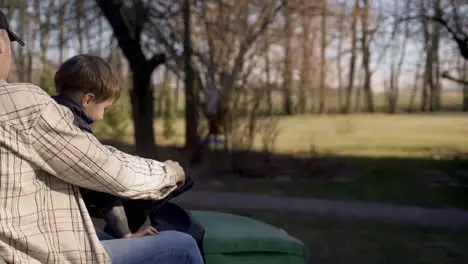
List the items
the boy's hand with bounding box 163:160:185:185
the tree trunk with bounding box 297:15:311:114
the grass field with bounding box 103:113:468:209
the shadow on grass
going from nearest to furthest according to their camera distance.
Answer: the boy's hand with bounding box 163:160:185:185
the shadow on grass
the grass field with bounding box 103:113:468:209
the tree trunk with bounding box 297:15:311:114

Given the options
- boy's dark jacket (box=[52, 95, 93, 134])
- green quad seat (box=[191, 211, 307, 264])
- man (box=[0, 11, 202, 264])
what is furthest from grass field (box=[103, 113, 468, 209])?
man (box=[0, 11, 202, 264])

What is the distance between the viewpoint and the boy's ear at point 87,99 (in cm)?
245

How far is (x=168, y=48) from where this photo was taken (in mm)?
12891

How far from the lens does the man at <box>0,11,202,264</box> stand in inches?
82.0

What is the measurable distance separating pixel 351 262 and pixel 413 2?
6187 mm

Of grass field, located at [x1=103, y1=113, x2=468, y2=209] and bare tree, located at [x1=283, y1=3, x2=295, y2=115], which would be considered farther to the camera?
bare tree, located at [x1=283, y1=3, x2=295, y2=115]

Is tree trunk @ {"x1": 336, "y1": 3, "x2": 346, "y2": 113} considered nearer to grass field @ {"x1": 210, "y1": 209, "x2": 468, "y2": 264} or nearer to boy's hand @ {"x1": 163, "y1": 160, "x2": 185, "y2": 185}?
grass field @ {"x1": 210, "y1": 209, "x2": 468, "y2": 264}

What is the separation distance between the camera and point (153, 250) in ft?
8.12

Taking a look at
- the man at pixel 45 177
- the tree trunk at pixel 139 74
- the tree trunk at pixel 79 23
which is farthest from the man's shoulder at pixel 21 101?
the tree trunk at pixel 79 23

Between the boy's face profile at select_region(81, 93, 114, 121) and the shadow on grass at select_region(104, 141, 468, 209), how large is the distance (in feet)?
26.3

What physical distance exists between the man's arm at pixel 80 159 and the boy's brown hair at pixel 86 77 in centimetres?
26

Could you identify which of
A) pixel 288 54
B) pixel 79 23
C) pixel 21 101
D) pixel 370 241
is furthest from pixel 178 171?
pixel 288 54

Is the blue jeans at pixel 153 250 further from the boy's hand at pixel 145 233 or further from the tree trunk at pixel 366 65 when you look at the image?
the tree trunk at pixel 366 65

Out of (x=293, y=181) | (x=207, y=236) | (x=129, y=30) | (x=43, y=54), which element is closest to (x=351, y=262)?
(x=207, y=236)
